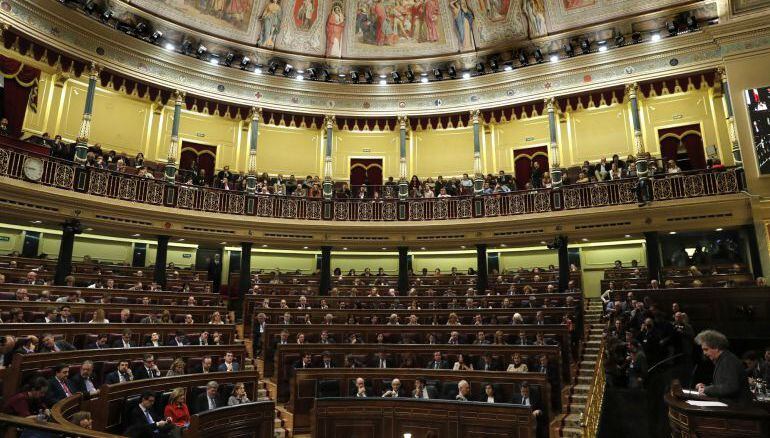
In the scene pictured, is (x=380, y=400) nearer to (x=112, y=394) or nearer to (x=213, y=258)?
(x=112, y=394)

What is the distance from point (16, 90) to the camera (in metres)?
14.4

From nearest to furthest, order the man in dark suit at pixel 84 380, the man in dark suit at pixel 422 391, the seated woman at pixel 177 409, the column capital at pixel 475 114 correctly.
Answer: the seated woman at pixel 177 409 < the man in dark suit at pixel 84 380 < the man in dark suit at pixel 422 391 < the column capital at pixel 475 114

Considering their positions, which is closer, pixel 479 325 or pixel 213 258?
pixel 479 325

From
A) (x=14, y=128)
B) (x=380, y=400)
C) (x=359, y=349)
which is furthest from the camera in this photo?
(x=14, y=128)

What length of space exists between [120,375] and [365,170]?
14.5 m

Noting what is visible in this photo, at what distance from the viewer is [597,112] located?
18.2m

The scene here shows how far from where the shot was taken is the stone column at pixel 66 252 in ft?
41.6

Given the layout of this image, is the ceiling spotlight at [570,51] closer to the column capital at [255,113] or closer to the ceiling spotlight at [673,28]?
the ceiling spotlight at [673,28]

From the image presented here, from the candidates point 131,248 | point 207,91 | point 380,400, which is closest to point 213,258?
point 131,248

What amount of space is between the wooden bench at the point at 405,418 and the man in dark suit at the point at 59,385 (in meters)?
3.01

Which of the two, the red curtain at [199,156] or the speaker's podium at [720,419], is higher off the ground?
the red curtain at [199,156]

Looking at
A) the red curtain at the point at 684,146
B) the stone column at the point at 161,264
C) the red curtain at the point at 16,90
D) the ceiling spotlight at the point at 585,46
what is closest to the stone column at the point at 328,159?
the stone column at the point at 161,264

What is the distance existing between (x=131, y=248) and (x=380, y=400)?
13193mm

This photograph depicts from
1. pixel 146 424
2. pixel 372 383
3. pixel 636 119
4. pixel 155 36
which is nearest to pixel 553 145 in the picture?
pixel 636 119
